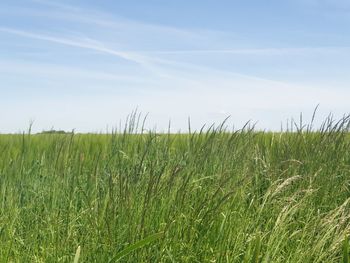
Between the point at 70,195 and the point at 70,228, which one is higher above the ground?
the point at 70,195

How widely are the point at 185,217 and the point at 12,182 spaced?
61.7 inches

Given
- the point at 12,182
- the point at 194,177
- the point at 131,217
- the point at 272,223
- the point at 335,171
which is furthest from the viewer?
the point at 335,171

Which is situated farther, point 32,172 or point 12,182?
point 32,172

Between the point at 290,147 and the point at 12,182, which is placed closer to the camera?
A: the point at 12,182

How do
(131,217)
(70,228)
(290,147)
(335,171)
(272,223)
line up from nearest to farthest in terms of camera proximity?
(131,217) < (70,228) < (272,223) < (335,171) < (290,147)

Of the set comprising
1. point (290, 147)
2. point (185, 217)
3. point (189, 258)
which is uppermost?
point (290, 147)

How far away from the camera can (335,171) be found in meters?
3.25

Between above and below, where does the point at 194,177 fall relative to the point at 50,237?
above

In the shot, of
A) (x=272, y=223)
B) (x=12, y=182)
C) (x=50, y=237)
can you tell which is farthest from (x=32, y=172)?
(x=272, y=223)

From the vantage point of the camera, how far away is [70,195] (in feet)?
7.24

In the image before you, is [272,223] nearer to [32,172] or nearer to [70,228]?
[70,228]

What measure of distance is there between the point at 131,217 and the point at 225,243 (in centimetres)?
43

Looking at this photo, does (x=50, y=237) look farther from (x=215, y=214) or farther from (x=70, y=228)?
(x=215, y=214)

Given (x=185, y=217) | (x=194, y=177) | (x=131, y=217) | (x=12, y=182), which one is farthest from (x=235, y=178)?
(x=12, y=182)
